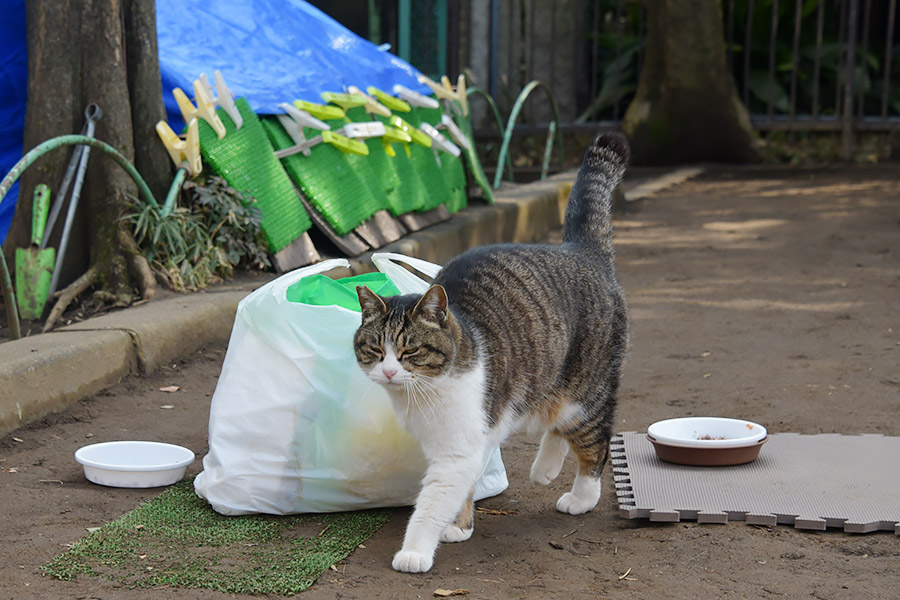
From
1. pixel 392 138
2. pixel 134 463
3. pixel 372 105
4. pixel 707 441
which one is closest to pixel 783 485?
pixel 707 441

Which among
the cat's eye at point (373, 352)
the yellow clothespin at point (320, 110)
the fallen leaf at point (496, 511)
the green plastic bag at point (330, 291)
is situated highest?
the yellow clothespin at point (320, 110)

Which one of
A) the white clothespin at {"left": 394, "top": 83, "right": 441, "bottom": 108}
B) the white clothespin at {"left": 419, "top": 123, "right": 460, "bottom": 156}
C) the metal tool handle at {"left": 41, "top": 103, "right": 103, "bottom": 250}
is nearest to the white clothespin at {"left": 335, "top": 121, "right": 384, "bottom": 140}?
the white clothespin at {"left": 419, "top": 123, "right": 460, "bottom": 156}

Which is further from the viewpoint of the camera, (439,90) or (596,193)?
(439,90)

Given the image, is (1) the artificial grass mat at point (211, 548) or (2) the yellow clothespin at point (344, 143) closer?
(1) the artificial grass mat at point (211, 548)

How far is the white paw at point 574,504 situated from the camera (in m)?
2.96

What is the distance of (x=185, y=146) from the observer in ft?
16.0

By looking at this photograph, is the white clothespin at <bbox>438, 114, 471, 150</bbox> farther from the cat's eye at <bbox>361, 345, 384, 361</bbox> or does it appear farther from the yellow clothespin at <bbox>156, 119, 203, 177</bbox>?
the cat's eye at <bbox>361, 345, 384, 361</bbox>

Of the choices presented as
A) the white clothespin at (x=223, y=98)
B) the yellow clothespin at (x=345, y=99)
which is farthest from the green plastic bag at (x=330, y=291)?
the yellow clothespin at (x=345, y=99)

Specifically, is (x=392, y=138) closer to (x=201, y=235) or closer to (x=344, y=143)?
(x=344, y=143)

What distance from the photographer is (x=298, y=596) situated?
2.32m

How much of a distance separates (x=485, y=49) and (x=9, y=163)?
26.2ft

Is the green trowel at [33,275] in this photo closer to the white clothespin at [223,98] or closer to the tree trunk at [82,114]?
the tree trunk at [82,114]

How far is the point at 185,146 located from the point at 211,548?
2.75 m

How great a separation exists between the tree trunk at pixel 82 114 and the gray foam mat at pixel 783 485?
2.64 m
